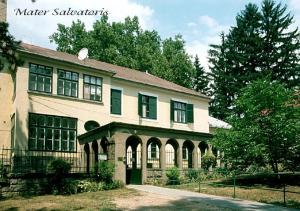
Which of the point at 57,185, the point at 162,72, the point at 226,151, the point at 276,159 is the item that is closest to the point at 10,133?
the point at 57,185

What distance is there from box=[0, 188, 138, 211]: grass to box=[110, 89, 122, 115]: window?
11008 mm

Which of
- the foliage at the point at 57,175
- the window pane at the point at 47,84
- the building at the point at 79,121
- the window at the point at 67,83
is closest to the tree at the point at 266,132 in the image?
the building at the point at 79,121

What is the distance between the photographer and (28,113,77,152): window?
2272 centimetres

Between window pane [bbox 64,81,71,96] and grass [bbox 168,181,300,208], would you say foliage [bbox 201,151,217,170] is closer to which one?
grass [bbox 168,181,300,208]

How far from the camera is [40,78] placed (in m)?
23.6

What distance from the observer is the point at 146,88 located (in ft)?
97.9

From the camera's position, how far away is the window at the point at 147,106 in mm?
29203

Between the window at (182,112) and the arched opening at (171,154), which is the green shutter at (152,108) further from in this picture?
the arched opening at (171,154)

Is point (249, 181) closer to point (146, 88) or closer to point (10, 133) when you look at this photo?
point (146, 88)

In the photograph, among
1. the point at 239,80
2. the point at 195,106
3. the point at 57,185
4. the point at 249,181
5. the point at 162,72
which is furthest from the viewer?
the point at 239,80

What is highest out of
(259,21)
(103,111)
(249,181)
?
(259,21)

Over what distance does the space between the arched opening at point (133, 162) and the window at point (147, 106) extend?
3358 mm

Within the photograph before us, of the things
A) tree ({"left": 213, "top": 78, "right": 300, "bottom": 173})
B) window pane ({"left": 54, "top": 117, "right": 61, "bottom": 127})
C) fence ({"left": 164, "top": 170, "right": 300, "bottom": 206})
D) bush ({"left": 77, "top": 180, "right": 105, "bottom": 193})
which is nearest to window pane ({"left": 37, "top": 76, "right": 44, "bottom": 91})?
window pane ({"left": 54, "top": 117, "right": 61, "bottom": 127})

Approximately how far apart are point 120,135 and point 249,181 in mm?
7838
